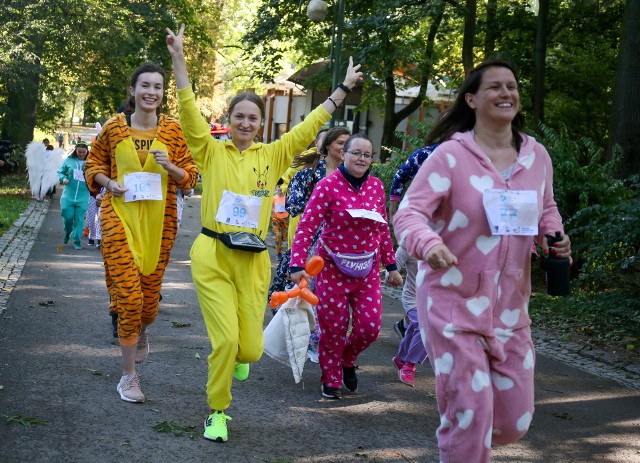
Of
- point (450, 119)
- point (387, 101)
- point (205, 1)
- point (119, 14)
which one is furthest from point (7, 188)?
point (450, 119)

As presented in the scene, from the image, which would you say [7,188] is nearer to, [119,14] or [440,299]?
[119,14]

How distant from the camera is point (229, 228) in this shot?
571cm

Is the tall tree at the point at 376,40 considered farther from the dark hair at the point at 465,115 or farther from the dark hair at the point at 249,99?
the dark hair at the point at 465,115

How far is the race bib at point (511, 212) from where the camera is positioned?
383 cm

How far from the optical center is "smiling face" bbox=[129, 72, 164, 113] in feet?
21.0

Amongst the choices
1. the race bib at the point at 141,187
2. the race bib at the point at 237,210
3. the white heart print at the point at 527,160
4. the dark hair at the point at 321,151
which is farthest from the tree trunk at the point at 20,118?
the white heart print at the point at 527,160

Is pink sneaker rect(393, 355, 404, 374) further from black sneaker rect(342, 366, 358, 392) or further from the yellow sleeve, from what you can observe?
the yellow sleeve

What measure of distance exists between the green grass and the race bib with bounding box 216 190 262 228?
42.2ft

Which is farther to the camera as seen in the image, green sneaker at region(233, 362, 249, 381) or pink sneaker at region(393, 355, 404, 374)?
pink sneaker at region(393, 355, 404, 374)

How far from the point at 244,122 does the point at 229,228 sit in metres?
0.64

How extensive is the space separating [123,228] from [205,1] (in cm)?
3998

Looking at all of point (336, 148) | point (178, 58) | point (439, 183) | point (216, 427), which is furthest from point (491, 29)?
point (439, 183)


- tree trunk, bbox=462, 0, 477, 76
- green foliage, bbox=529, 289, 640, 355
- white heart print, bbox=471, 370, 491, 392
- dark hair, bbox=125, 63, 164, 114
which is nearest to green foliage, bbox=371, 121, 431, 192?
green foliage, bbox=529, 289, 640, 355

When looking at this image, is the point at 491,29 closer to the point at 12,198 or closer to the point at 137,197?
the point at 12,198
